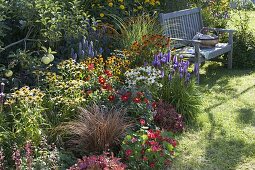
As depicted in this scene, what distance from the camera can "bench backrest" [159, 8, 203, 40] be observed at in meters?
7.09

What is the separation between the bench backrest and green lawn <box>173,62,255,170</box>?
41.1 inches

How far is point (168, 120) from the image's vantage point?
4.64 metres

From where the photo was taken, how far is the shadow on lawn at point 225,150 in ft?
13.3

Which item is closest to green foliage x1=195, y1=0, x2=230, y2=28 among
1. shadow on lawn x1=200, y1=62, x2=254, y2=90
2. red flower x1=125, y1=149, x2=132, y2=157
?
shadow on lawn x1=200, y1=62, x2=254, y2=90

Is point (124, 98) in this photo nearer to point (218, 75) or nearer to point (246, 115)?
point (246, 115)

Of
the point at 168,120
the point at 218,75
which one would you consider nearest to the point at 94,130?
the point at 168,120

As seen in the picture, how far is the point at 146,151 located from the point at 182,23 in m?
4.16

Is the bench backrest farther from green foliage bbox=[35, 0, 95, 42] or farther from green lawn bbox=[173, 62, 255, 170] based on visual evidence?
green foliage bbox=[35, 0, 95, 42]

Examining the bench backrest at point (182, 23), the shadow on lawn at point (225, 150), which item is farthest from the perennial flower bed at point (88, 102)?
the bench backrest at point (182, 23)

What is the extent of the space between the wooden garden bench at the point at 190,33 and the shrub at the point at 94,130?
2.84 metres

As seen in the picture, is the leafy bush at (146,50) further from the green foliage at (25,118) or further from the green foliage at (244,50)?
the green foliage at (244,50)

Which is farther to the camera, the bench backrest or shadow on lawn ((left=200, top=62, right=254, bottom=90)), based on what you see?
the bench backrest

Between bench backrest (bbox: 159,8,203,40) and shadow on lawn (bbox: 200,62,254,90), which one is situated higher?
bench backrest (bbox: 159,8,203,40)

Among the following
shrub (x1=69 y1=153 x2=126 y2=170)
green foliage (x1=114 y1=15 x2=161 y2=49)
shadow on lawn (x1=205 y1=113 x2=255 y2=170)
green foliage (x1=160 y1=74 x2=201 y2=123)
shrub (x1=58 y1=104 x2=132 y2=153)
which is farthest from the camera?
green foliage (x1=114 y1=15 x2=161 y2=49)
